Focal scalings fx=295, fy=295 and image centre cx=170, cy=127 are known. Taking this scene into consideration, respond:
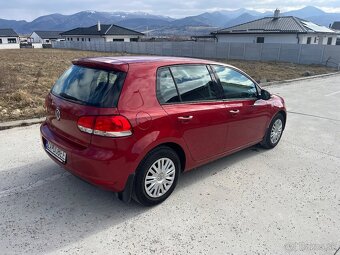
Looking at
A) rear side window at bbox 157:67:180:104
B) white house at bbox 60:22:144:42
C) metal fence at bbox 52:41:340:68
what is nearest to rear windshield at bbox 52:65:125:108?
rear side window at bbox 157:67:180:104

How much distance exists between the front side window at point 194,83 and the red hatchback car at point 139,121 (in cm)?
1

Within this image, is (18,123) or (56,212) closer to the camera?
(56,212)

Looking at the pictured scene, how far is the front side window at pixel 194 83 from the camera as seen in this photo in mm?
3463

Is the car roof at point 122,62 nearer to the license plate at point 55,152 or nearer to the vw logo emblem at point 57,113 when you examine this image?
the vw logo emblem at point 57,113

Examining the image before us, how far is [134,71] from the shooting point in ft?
10.1

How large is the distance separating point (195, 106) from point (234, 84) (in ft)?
3.28

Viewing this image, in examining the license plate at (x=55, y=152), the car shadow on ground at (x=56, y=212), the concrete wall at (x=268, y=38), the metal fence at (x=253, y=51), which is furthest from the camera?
the concrete wall at (x=268, y=38)

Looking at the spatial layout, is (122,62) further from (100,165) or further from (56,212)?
(56,212)

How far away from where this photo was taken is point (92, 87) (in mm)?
3086

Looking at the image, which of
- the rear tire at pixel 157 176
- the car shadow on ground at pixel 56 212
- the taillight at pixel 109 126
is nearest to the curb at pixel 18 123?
the car shadow on ground at pixel 56 212

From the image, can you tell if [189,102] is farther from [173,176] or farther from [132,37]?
[132,37]

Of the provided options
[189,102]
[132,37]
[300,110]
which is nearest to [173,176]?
[189,102]

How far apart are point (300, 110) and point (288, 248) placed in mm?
6481

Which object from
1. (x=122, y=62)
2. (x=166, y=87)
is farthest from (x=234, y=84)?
Answer: (x=122, y=62)
